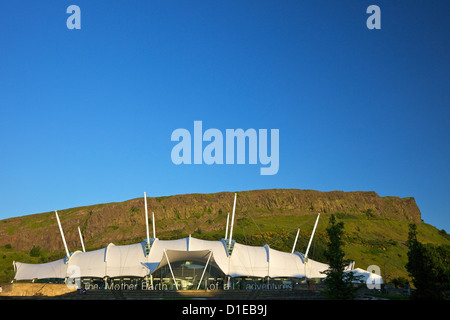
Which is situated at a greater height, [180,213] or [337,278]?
[180,213]

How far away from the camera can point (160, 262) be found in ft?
186

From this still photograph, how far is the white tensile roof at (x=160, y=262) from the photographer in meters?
59.7

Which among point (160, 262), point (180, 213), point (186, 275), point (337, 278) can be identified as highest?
point (180, 213)

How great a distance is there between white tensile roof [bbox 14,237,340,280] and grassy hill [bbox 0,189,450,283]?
45865mm

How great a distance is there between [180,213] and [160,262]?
368ft

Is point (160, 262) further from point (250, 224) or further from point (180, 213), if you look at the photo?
point (180, 213)

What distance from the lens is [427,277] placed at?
28.5 metres

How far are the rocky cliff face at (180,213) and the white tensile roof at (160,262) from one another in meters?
72.3

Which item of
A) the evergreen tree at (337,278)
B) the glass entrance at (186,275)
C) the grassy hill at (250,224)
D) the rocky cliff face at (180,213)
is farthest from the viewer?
the rocky cliff face at (180,213)

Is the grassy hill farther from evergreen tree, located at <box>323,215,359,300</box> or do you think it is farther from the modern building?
evergreen tree, located at <box>323,215,359,300</box>

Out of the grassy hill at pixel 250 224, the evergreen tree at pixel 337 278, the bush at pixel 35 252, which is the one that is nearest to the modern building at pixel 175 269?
the evergreen tree at pixel 337 278

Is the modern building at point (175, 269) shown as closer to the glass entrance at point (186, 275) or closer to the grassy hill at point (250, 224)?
the glass entrance at point (186, 275)

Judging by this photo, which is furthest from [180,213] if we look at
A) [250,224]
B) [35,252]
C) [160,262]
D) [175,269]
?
[160,262]
